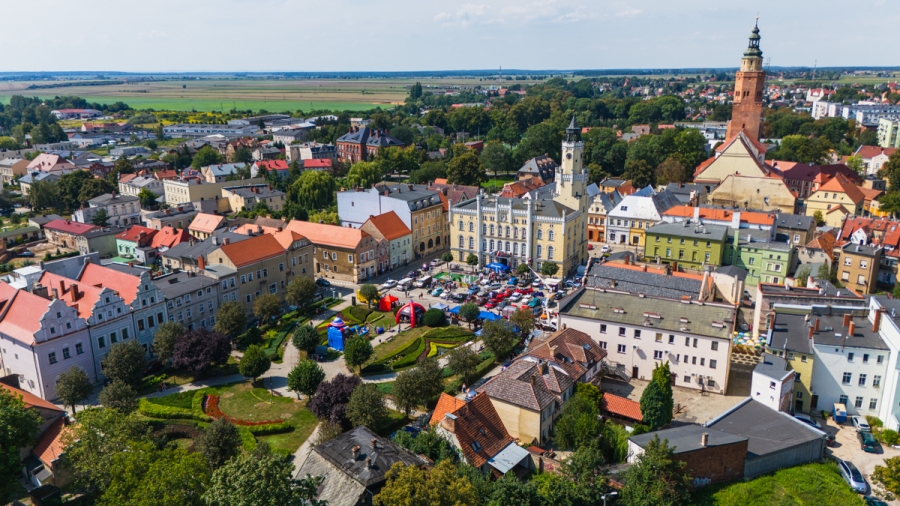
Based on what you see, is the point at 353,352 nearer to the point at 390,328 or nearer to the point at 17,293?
the point at 390,328

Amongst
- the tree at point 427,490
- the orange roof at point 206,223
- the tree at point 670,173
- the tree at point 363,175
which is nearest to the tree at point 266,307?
the orange roof at point 206,223

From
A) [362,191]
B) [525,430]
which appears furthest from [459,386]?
[362,191]

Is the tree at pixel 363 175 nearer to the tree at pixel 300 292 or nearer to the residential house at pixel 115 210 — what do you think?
the residential house at pixel 115 210

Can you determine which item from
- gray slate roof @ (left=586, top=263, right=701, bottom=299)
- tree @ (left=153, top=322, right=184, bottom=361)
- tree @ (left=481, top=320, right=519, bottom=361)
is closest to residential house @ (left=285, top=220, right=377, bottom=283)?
tree @ (left=153, top=322, right=184, bottom=361)

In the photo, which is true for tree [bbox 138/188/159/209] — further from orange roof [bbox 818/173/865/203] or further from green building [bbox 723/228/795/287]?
orange roof [bbox 818/173/865/203]

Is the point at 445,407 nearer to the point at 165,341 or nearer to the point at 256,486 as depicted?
the point at 256,486

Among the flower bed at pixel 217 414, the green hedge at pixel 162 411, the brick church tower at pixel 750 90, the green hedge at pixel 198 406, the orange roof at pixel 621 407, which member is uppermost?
the brick church tower at pixel 750 90
